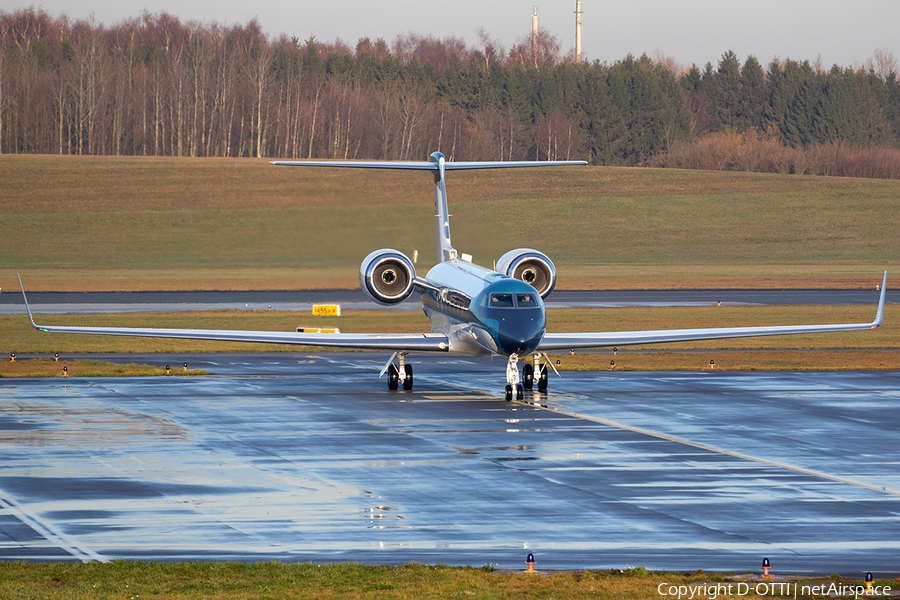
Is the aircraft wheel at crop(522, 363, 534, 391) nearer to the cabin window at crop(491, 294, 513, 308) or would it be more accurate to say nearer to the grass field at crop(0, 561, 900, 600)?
the cabin window at crop(491, 294, 513, 308)

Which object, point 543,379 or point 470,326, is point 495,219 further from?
point 470,326

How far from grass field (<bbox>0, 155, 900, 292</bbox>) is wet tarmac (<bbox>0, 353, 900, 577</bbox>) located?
31943 mm

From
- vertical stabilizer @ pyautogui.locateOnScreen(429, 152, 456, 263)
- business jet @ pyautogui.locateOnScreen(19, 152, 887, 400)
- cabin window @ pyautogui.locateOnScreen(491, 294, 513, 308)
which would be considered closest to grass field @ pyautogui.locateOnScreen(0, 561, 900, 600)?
business jet @ pyautogui.locateOnScreen(19, 152, 887, 400)

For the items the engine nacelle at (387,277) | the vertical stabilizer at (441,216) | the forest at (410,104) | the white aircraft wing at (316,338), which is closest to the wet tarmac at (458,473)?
the white aircraft wing at (316,338)

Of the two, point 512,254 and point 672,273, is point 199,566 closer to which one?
point 512,254

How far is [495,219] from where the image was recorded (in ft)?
226

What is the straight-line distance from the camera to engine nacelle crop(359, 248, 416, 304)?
32.2 metres

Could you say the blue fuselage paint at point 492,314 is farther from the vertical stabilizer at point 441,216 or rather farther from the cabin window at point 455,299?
the vertical stabilizer at point 441,216

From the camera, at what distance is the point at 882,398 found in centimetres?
2883

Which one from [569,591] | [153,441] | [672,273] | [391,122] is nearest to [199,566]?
[569,591]

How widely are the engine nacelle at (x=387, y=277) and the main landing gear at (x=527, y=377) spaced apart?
445 centimetres

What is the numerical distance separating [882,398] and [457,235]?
49.7 ft

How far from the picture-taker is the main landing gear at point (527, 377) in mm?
27953

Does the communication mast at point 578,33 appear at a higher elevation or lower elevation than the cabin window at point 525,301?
higher
